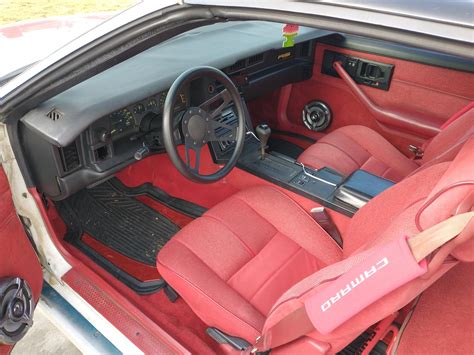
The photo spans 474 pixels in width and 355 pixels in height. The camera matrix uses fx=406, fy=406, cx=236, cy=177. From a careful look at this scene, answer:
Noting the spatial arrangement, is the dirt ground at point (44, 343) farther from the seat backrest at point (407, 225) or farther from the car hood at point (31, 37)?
the seat backrest at point (407, 225)

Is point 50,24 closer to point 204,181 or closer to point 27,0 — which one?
point 204,181

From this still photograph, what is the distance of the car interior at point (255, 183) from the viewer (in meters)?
1.18

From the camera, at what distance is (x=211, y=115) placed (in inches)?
73.9

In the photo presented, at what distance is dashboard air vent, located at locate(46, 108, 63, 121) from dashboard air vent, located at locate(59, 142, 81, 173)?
200 millimetres

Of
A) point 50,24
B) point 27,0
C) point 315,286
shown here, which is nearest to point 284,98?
point 50,24

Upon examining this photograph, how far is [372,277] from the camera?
866 mm

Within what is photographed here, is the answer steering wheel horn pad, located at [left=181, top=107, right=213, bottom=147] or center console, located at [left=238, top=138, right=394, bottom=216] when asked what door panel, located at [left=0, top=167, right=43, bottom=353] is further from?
center console, located at [left=238, top=138, right=394, bottom=216]

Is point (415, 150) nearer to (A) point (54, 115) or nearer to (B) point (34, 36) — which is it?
(A) point (54, 115)

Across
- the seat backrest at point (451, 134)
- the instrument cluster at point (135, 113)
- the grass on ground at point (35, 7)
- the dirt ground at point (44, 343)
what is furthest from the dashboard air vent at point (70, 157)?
the grass on ground at point (35, 7)

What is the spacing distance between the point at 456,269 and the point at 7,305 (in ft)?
5.24

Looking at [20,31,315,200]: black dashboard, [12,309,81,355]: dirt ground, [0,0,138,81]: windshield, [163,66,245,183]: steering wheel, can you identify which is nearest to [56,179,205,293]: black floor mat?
[12,309,81,355]: dirt ground

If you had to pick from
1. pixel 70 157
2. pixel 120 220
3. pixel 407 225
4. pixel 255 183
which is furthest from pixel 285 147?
pixel 407 225

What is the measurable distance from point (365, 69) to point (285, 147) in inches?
31.5

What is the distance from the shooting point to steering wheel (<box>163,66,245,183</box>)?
163cm
